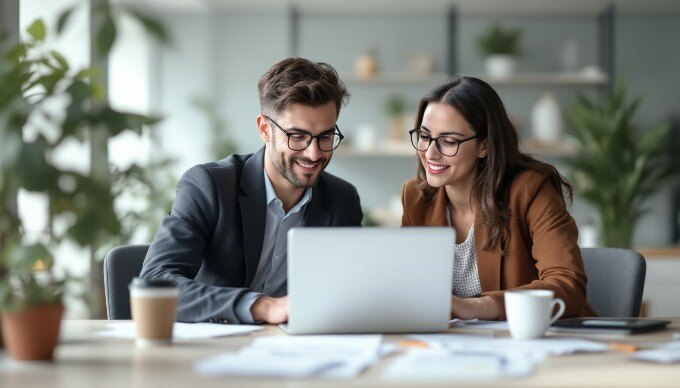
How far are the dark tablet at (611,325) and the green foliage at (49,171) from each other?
93 centimetres

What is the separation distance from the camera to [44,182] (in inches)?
49.3

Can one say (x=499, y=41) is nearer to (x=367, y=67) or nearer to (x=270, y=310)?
(x=367, y=67)

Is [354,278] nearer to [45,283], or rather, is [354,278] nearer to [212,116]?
[45,283]

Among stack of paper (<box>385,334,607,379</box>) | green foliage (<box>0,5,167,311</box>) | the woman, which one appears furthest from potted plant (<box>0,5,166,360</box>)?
the woman

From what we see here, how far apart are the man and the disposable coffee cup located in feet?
1.55

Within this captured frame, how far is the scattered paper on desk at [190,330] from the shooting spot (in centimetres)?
161

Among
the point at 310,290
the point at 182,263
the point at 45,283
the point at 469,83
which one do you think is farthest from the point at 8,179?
the point at 469,83

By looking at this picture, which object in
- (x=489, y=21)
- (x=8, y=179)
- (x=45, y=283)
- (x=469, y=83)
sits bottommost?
(x=45, y=283)

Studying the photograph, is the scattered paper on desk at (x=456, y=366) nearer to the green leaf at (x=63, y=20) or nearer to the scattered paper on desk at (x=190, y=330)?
the scattered paper on desk at (x=190, y=330)

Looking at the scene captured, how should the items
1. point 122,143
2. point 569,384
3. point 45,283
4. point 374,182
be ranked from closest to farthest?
point 569,384 < point 45,283 < point 122,143 < point 374,182

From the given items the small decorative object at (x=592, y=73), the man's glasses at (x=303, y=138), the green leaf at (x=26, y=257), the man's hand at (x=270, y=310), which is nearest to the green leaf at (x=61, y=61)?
the green leaf at (x=26, y=257)

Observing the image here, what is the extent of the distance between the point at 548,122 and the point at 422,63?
0.90 metres

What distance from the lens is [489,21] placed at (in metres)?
5.76

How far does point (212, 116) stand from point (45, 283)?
14.1ft
